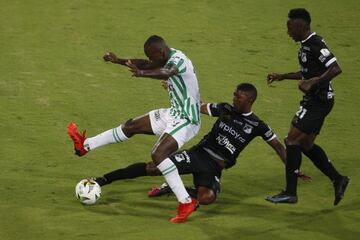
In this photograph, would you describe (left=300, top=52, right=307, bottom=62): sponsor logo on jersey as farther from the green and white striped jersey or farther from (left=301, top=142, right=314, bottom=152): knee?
the green and white striped jersey

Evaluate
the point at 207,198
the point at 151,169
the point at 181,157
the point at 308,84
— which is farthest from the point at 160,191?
the point at 308,84

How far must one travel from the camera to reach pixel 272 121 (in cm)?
1506

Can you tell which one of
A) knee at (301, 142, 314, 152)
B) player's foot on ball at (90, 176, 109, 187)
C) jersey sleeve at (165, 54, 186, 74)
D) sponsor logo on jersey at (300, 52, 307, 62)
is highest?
sponsor logo on jersey at (300, 52, 307, 62)

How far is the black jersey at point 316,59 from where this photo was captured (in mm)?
11148

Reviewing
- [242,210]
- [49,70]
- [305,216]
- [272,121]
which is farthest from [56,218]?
[49,70]

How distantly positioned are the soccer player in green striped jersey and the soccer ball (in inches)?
31.5

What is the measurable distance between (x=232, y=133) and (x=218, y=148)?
29cm

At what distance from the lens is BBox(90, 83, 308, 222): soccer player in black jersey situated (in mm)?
11367

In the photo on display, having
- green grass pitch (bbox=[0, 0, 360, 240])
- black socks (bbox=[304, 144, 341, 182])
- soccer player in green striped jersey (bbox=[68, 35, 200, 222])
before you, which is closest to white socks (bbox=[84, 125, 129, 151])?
soccer player in green striped jersey (bbox=[68, 35, 200, 222])

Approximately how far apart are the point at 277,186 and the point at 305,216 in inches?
53.3

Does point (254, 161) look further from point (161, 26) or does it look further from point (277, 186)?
point (161, 26)

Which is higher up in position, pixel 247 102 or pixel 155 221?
pixel 247 102

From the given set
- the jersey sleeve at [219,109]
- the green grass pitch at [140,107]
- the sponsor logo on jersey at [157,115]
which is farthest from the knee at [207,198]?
the sponsor logo on jersey at [157,115]

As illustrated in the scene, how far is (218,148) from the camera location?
38.1 feet
